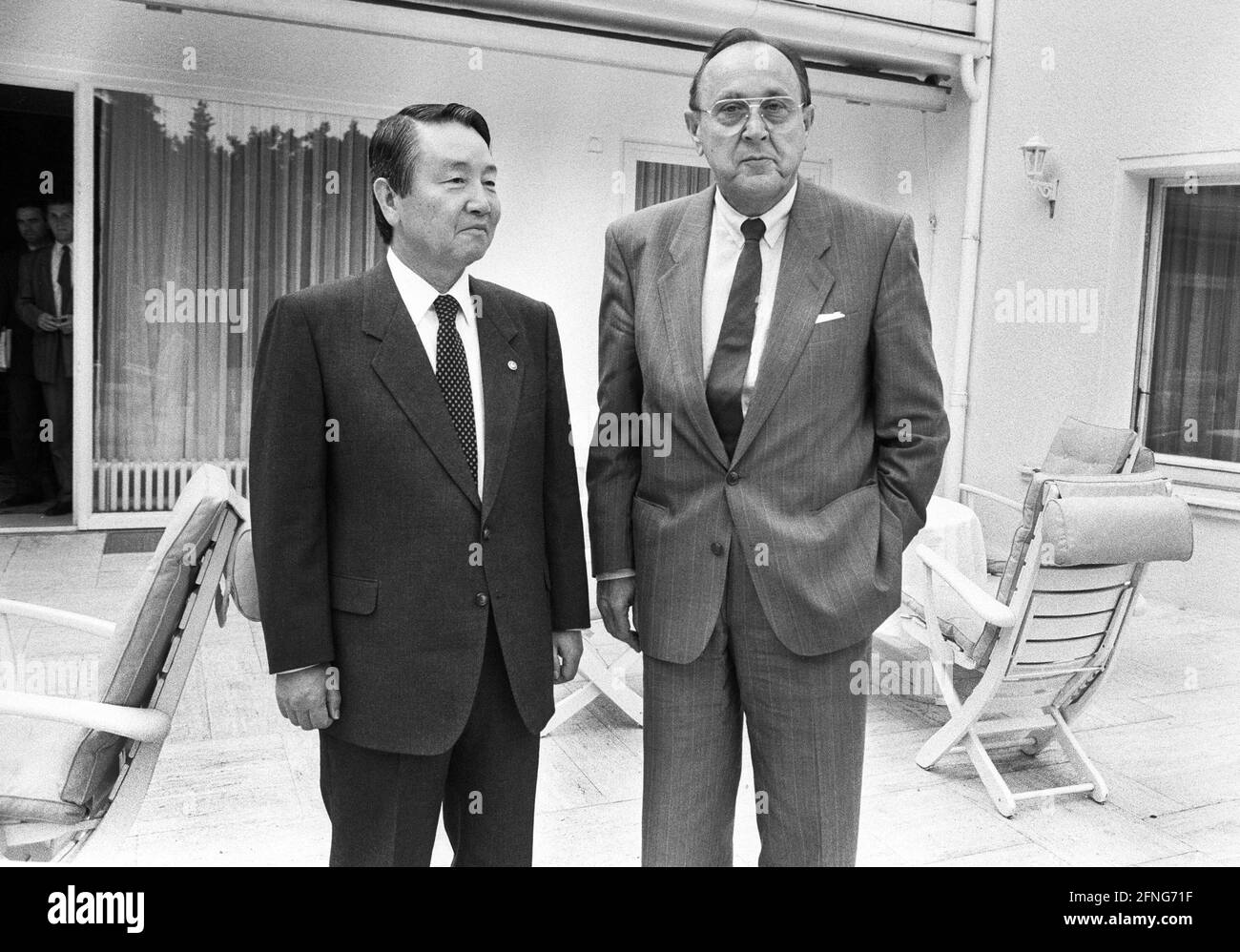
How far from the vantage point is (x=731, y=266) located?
6.59ft

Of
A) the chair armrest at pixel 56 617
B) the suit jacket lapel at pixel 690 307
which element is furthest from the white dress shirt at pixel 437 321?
the chair armrest at pixel 56 617

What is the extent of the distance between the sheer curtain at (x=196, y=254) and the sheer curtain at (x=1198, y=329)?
498 centimetres

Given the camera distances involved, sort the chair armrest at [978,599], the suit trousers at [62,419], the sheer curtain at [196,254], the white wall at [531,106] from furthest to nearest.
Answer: the suit trousers at [62,419] < the sheer curtain at [196,254] < the white wall at [531,106] < the chair armrest at [978,599]

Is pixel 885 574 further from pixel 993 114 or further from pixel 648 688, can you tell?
pixel 993 114

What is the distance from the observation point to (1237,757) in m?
3.98

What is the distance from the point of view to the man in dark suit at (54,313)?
22.9 ft

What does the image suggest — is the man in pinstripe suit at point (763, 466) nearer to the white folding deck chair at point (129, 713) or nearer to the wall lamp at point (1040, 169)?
the white folding deck chair at point (129, 713)

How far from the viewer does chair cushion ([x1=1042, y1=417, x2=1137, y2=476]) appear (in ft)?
17.4

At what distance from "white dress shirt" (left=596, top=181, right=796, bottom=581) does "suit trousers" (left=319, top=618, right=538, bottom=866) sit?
636 mm

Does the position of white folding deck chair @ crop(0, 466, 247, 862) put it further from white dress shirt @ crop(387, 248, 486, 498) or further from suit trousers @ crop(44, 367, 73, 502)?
suit trousers @ crop(44, 367, 73, 502)

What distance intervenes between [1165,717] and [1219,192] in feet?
12.2

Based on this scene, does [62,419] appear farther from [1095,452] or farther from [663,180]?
[1095,452]

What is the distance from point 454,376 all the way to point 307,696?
0.56 m

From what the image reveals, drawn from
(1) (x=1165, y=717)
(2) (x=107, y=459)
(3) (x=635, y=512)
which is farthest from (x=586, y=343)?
(3) (x=635, y=512)
